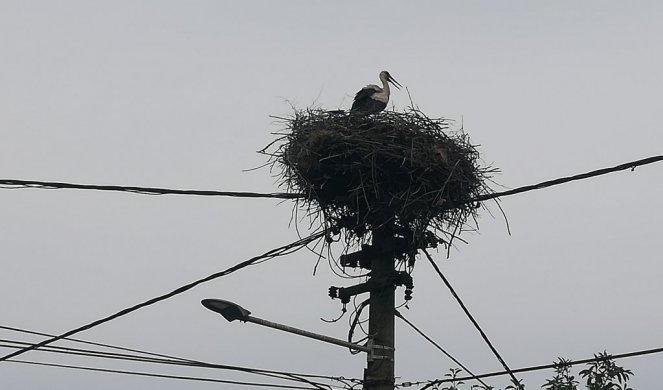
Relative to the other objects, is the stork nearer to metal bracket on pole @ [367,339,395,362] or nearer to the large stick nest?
the large stick nest

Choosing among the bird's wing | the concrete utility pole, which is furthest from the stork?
the concrete utility pole

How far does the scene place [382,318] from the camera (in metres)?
8.45

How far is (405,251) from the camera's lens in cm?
876

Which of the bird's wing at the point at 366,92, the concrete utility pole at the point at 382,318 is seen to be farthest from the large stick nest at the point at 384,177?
the bird's wing at the point at 366,92

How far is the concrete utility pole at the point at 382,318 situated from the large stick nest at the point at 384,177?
17cm

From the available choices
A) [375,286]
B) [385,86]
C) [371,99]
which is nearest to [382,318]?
[375,286]

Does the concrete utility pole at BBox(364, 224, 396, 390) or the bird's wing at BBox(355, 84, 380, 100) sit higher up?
the bird's wing at BBox(355, 84, 380, 100)

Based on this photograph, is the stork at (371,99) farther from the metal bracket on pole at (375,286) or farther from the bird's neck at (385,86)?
the metal bracket on pole at (375,286)

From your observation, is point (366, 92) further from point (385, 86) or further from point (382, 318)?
point (382, 318)

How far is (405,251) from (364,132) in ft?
3.42

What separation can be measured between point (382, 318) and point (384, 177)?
1128 millimetres

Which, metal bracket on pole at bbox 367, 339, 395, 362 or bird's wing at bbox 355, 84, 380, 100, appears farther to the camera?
bird's wing at bbox 355, 84, 380, 100

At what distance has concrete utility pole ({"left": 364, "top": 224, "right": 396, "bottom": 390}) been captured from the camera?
8.26 m

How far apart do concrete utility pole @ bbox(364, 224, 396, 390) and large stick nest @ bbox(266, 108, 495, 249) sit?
6.6 inches
